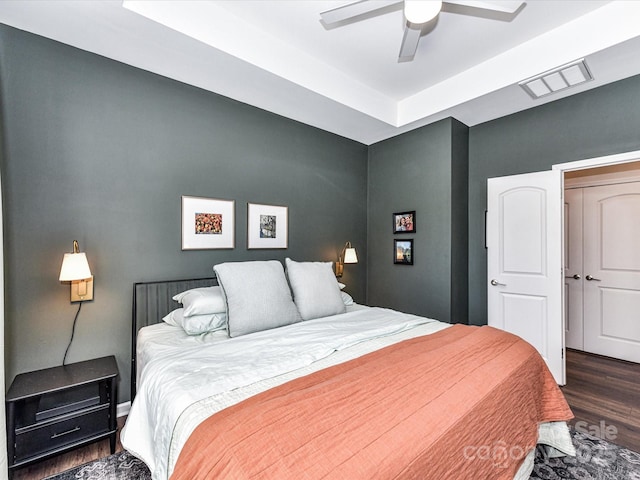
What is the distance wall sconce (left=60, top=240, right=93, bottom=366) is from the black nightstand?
283 millimetres

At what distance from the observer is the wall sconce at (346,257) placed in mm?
3707

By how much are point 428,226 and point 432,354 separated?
223 centimetres

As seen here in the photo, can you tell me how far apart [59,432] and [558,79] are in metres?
4.42

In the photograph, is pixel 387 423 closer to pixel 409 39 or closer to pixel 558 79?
pixel 409 39

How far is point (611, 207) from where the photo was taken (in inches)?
145

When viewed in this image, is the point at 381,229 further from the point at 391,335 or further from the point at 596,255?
the point at 596,255

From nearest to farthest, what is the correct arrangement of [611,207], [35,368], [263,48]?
[35,368], [263,48], [611,207]

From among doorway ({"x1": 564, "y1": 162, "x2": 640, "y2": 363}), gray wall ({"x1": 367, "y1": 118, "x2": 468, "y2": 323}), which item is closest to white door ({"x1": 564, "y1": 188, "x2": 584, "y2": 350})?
doorway ({"x1": 564, "y1": 162, "x2": 640, "y2": 363})

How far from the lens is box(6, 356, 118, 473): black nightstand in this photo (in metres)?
1.68

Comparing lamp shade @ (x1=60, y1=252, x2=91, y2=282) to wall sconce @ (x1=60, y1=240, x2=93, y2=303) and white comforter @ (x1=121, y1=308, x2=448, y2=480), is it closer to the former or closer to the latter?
wall sconce @ (x1=60, y1=240, x2=93, y2=303)

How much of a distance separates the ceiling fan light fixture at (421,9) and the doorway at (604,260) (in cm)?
296

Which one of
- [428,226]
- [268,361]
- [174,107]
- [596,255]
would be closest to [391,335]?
[268,361]

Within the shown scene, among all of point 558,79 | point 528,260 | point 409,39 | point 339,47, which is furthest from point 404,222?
point 409,39

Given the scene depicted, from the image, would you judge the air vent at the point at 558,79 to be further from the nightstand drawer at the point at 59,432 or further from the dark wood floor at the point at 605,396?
the nightstand drawer at the point at 59,432
